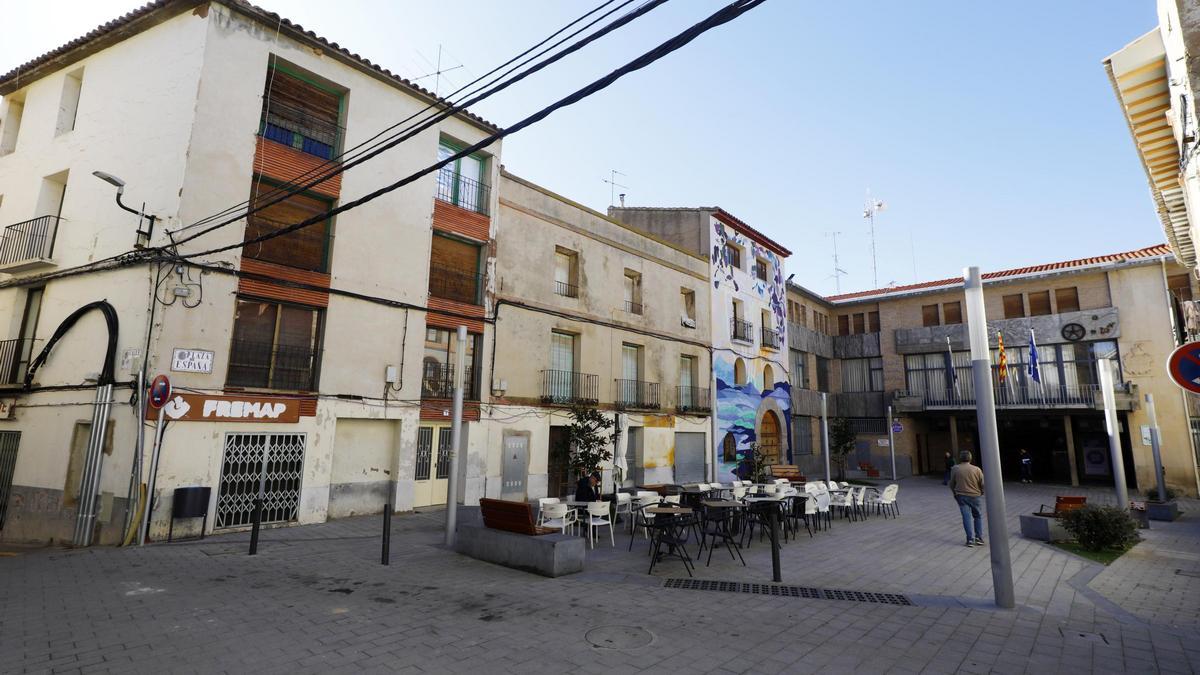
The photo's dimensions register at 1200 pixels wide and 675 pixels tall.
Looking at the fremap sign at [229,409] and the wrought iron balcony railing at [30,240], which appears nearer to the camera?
the fremap sign at [229,409]

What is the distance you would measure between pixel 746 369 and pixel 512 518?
18.7 metres

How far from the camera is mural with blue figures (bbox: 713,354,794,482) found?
77.6 ft

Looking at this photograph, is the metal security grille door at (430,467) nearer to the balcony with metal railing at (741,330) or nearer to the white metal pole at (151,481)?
the white metal pole at (151,481)

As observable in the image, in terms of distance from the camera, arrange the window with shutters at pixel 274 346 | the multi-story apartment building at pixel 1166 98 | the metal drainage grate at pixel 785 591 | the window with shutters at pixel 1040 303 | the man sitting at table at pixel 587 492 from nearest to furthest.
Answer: the multi-story apartment building at pixel 1166 98, the metal drainage grate at pixel 785 591, the man sitting at table at pixel 587 492, the window with shutters at pixel 274 346, the window with shutters at pixel 1040 303

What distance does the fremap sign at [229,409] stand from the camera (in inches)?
430

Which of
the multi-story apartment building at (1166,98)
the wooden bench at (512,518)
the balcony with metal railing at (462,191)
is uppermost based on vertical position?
the balcony with metal railing at (462,191)

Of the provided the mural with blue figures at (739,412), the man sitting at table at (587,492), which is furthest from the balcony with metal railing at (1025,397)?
the man sitting at table at (587,492)

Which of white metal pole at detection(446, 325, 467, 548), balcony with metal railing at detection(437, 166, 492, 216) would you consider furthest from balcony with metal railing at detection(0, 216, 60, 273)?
white metal pole at detection(446, 325, 467, 548)

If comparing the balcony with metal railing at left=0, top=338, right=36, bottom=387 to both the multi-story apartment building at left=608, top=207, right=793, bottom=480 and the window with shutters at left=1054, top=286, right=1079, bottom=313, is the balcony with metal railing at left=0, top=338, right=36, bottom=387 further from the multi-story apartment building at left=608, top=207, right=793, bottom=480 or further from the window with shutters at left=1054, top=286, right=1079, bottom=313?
the window with shutters at left=1054, top=286, right=1079, bottom=313

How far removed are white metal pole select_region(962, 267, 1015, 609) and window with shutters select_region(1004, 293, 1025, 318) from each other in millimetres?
24297

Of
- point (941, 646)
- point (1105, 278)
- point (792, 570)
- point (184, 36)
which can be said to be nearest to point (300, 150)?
point (184, 36)

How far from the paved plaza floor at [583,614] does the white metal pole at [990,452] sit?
42 centimetres

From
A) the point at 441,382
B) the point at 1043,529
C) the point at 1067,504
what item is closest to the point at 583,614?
the point at 1043,529

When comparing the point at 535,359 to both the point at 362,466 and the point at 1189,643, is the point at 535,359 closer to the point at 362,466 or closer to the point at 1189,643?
the point at 362,466
